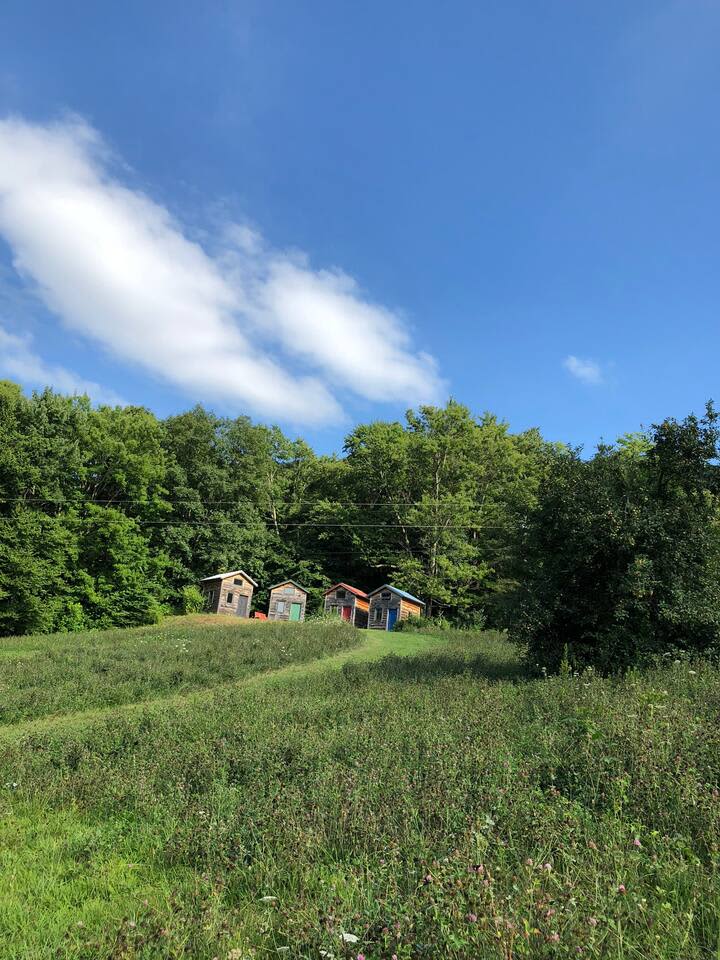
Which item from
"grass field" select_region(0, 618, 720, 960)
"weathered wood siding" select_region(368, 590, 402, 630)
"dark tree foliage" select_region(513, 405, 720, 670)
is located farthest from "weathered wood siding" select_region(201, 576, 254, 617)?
"grass field" select_region(0, 618, 720, 960)

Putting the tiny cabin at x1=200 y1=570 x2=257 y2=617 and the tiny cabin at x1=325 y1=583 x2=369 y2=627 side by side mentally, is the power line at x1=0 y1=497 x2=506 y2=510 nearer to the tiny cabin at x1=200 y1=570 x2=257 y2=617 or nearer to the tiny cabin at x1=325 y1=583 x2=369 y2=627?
the tiny cabin at x1=200 y1=570 x2=257 y2=617

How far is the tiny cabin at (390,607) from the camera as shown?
143ft

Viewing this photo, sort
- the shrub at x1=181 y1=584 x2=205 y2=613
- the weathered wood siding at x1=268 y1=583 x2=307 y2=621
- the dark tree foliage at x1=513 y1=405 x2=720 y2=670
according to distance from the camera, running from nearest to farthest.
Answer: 1. the dark tree foliage at x1=513 y1=405 x2=720 y2=670
2. the shrub at x1=181 y1=584 x2=205 y2=613
3. the weathered wood siding at x1=268 y1=583 x2=307 y2=621

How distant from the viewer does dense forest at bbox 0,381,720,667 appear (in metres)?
12.0

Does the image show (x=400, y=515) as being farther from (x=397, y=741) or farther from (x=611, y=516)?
(x=397, y=741)

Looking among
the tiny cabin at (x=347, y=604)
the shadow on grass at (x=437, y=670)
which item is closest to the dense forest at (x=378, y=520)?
the shadow on grass at (x=437, y=670)

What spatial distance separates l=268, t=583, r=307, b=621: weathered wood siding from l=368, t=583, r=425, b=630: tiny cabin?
666cm

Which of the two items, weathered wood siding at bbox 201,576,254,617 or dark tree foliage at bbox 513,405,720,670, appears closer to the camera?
dark tree foliage at bbox 513,405,720,670

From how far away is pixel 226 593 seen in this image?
156ft

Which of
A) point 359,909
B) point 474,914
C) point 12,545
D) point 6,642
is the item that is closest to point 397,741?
point 359,909

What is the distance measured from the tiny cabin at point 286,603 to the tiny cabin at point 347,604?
91.9 inches

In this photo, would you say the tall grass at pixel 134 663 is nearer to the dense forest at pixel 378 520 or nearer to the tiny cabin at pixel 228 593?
the dense forest at pixel 378 520

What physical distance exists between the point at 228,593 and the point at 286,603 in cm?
495

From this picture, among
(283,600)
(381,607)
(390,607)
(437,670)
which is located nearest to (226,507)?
(283,600)
